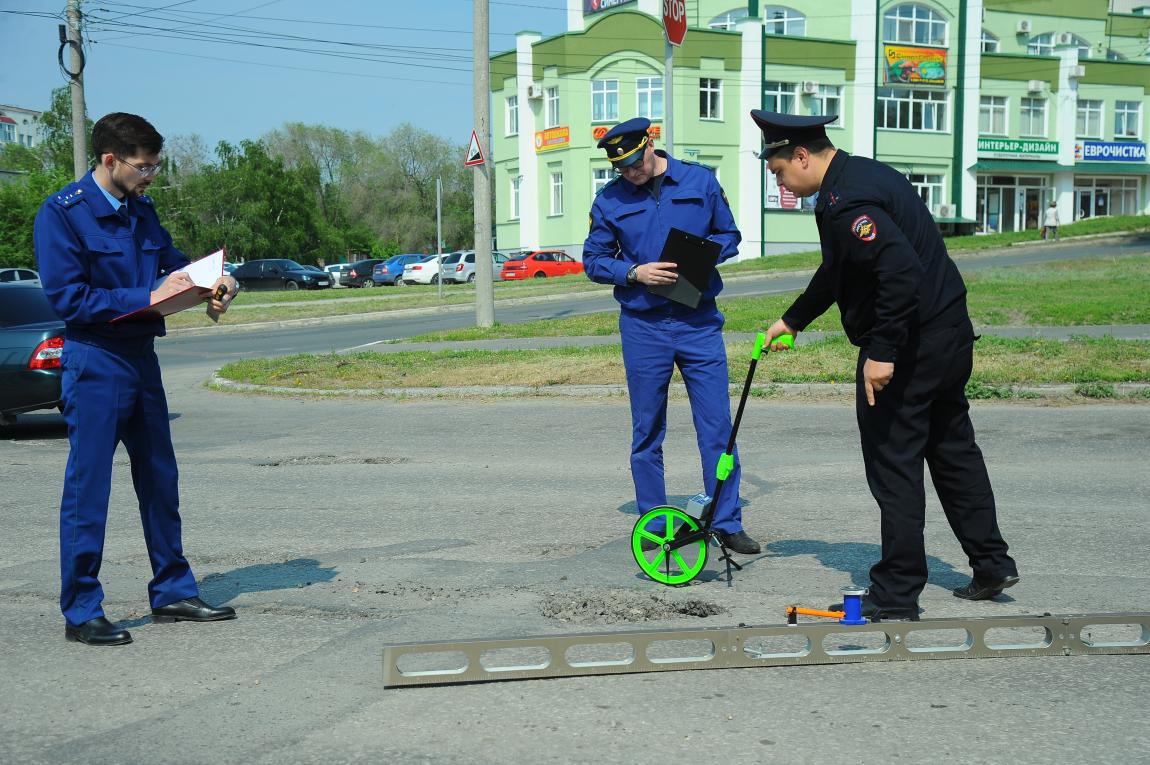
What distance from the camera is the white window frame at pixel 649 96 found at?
4925 cm

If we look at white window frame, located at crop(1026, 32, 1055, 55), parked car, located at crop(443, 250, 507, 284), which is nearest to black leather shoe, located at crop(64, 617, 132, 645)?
parked car, located at crop(443, 250, 507, 284)

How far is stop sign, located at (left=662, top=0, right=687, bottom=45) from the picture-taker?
2350 centimetres

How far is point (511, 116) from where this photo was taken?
55688mm

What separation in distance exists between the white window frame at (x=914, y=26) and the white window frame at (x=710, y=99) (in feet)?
29.3

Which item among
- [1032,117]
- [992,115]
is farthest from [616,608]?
[1032,117]

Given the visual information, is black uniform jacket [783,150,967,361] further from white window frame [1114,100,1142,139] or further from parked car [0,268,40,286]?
white window frame [1114,100,1142,139]

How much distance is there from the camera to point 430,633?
4594 millimetres

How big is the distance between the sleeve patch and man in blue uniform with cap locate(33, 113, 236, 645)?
2.56 meters

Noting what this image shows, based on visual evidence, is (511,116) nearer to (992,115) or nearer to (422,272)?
(422,272)

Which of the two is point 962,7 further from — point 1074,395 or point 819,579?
point 819,579

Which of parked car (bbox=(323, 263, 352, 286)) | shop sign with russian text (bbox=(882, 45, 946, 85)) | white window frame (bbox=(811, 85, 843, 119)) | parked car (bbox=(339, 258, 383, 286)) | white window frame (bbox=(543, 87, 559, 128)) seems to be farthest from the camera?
parked car (bbox=(339, 258, 383, 286))

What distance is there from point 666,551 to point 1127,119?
2468 inches

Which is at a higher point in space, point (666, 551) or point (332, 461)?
point (666, 551)

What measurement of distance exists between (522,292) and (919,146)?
1157 inches
